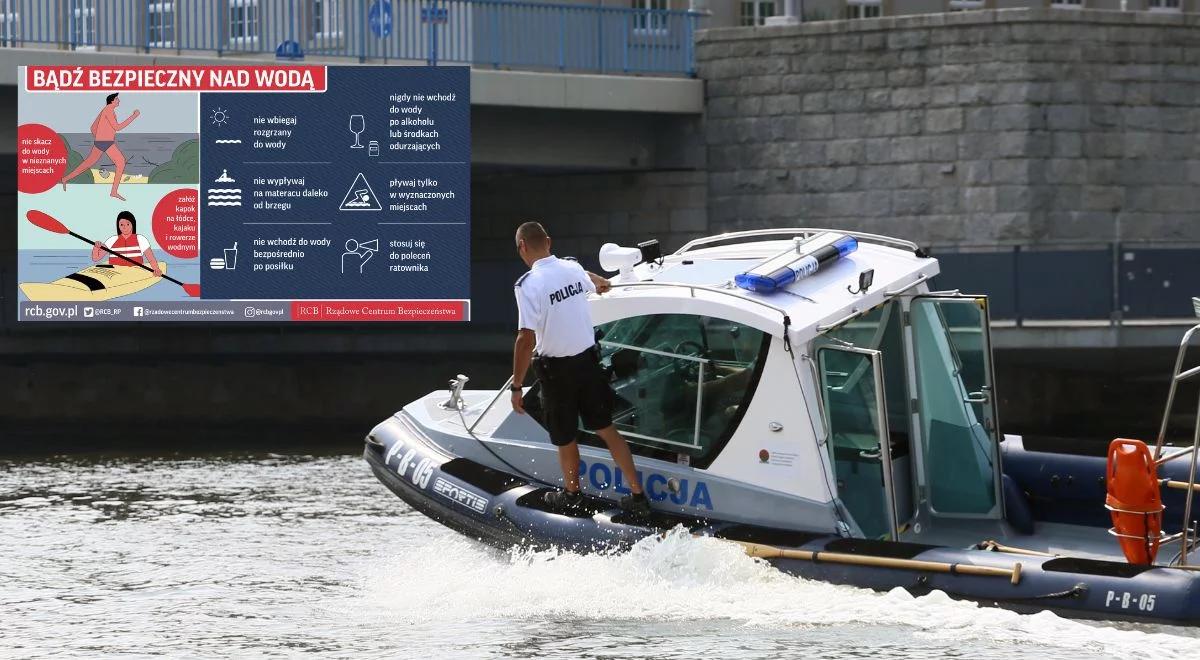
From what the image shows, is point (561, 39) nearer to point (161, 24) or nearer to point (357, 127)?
point (161, 24)

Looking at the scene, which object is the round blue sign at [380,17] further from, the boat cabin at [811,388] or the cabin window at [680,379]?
the cabin window at [680,379]

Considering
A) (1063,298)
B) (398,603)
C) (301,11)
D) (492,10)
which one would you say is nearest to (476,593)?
(398,603)

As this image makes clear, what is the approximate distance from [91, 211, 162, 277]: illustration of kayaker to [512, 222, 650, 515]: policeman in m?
8.42

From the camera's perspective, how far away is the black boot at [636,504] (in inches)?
411

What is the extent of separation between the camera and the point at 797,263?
10578mm

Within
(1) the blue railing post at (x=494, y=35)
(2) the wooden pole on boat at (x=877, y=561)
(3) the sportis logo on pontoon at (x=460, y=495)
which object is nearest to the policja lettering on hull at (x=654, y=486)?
(2) the wooden pole on boat at (x=877, y=561)

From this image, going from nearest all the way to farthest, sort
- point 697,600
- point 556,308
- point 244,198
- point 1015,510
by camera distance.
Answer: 1. point 697,600
2. point 556,308
3. point 1015,510
4. point 244,198

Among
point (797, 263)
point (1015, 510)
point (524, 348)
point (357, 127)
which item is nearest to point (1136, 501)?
point (1015, 510)

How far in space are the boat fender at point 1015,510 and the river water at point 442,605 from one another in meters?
2.08

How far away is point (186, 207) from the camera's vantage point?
1822 centimetres

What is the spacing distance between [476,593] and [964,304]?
11.1ft

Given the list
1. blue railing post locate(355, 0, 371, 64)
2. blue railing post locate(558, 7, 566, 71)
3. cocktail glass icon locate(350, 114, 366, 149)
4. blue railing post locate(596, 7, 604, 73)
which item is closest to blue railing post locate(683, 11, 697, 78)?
blue railing post locate(596, 7, 604, 73)

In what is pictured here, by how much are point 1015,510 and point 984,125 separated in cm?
1378

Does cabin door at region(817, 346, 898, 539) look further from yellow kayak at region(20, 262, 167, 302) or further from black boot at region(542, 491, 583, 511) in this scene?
yellow kayak at region(20, 262, 167, 302)
